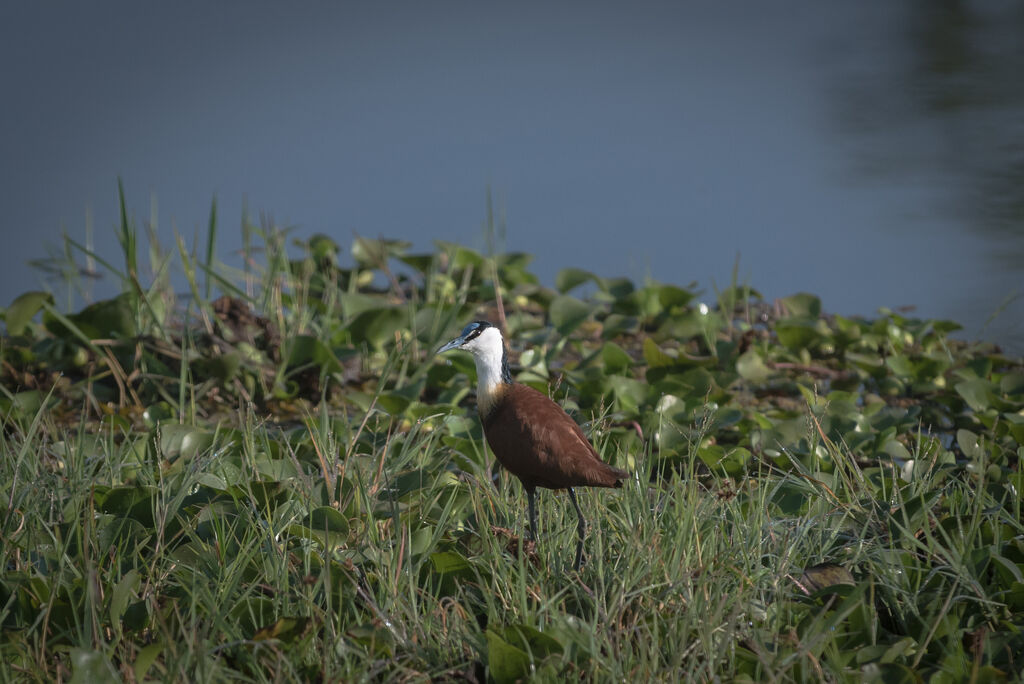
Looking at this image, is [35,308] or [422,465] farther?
[35,308]

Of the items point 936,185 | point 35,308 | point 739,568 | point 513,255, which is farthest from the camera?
point 936,185

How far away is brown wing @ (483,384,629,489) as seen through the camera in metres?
2.33

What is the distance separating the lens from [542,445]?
2371 millimetres

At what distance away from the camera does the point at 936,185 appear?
6066 mm

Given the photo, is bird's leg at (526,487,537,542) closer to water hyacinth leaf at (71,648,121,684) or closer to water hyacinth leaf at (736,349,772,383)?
water hyacinth leaf at (71,648,121,684)

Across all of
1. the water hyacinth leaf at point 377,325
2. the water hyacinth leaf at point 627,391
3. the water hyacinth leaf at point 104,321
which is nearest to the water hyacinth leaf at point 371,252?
the water hyacinth leaf at point 377,325

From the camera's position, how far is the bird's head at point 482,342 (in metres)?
2.65

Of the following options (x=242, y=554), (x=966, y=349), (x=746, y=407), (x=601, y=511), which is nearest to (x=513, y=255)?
(x=746, y=407)

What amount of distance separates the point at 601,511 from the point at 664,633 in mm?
392

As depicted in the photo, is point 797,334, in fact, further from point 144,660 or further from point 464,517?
point 144,660

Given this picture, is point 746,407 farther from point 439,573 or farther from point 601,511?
point 439,573

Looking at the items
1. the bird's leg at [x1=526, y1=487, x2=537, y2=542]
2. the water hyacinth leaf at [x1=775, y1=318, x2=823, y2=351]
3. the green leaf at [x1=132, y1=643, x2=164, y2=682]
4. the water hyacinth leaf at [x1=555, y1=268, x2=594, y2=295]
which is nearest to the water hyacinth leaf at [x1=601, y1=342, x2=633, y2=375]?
the water hyacinth leaf at [x1=775, y1=318, x2=823, y2=351]

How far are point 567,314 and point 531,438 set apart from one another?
1.89 metres

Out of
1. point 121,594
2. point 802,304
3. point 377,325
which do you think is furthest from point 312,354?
point 802,304
